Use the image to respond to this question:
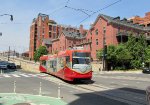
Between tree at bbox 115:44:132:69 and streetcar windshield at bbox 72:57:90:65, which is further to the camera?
tree at bbox 115:44:132:69

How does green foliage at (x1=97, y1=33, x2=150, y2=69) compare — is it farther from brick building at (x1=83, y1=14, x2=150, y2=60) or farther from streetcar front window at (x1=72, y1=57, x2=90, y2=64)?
streetcar front window at (x1=72, y1=57, x2=90, y2=64)

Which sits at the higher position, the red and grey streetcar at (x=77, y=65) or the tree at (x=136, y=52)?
the tree at (x=136, y=52)

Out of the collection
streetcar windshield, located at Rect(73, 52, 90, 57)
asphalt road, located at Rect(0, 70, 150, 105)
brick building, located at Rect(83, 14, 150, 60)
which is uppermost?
brick building, located at Rect(83, 14, 150, 60)

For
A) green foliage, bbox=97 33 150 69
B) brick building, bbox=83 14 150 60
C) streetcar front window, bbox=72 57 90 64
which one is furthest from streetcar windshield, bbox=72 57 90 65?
brick building, bbox=83 14 150 60

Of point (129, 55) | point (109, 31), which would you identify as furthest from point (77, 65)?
point (109, 31)

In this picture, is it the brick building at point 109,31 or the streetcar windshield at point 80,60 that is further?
the brick building at point 109,31

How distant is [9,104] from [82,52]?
12865mm

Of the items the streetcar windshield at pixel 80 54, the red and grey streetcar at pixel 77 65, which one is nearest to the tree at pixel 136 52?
the streetcar windshield at pixel 80 54

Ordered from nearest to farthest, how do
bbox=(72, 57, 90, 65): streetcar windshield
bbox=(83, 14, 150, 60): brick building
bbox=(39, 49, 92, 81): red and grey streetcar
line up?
bbox=(39, 49, 92, 81): red and grey streetcar < bbox=(72, 57, 90, 65): streetcar windshield < bbox=(83, 14, 150, 60): brick building

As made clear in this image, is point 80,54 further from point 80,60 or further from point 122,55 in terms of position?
point 122,55

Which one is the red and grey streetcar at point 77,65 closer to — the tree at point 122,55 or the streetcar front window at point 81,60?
the streetcar front window at point 81,60

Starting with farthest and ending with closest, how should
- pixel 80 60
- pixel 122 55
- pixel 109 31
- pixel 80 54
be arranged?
1. pixel 109 31
2. pixel 122 55
3. pixel 80 54
4. pixel 80 60

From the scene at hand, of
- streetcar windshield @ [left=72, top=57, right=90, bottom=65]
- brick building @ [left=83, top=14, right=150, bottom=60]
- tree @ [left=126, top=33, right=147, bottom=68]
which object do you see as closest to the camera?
streetcar windshield @ [left=72, top=57, right=90, bottom=65]

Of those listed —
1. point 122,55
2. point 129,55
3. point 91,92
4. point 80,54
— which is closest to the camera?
point 91,92
